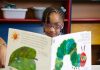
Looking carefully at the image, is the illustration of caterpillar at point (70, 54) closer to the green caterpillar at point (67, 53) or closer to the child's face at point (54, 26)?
the green caterpillar at point (67, 53)

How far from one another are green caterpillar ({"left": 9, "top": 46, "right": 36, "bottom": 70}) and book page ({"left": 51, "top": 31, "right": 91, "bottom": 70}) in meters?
0.11

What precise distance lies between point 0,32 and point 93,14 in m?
1.26

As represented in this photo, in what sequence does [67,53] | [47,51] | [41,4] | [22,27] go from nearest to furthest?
[47,51] < [67,53] < [22,27] < [41,4]

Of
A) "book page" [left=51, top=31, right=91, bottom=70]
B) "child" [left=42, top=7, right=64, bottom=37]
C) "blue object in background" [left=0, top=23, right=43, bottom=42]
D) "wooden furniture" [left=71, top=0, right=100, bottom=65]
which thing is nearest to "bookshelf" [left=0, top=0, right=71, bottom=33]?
"blue object in background" [left=0, top=23, right=43, bottom=42]

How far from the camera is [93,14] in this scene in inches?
108

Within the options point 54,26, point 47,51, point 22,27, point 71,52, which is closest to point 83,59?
point 71,52

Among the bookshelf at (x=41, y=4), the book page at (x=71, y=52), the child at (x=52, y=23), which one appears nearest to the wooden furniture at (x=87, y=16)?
the bookshelf at (x=41, y=4)

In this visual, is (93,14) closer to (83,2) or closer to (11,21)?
(83,2)

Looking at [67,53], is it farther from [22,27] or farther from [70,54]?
[22,27]

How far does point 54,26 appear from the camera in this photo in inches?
55.6

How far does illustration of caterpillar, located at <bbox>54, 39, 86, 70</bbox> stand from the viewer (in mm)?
932

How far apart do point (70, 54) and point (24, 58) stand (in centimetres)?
23

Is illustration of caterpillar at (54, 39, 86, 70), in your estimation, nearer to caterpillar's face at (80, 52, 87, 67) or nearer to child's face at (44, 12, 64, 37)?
caterpillar's face at (80, 52, 87, 67)

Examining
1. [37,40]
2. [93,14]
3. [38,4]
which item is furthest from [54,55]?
[93,14]
